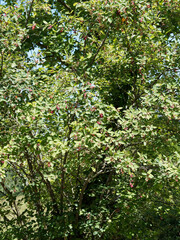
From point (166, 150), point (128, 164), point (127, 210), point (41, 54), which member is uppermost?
point (41, 54)

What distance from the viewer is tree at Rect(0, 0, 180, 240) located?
11.7ft

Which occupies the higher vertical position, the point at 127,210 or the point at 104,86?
the point at 104,86

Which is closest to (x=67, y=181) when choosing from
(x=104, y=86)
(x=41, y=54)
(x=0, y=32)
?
(x=104, y=86)

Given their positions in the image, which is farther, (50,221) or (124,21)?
(50,221)

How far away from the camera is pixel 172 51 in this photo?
182 inches

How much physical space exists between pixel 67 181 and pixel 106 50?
137 inches

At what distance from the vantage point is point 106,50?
16.3 feet

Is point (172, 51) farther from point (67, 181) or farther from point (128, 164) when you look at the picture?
point (67, 181)

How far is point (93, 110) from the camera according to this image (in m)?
3.64

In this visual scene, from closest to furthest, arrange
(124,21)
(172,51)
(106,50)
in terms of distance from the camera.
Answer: (124,21)
(172,51)
(106,50)

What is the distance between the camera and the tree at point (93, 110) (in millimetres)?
3576

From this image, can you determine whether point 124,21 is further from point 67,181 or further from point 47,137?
point 67,181

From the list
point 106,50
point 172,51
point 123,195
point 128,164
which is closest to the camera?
point 128,164

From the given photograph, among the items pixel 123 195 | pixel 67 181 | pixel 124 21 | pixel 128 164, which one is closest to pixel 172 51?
pixel 124 21
